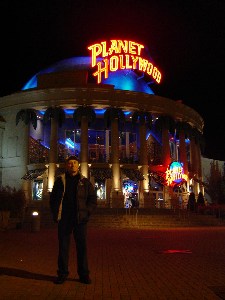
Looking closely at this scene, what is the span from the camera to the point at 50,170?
4031 cm

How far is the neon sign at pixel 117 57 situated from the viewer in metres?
43.5

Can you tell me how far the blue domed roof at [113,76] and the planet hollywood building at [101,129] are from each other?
11 cm

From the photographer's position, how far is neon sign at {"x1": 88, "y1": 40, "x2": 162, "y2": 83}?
4353 centimetres

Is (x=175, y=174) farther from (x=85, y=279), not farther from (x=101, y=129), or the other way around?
(x=85, y=279)

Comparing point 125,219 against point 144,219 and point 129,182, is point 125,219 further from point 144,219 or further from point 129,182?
point 129,182

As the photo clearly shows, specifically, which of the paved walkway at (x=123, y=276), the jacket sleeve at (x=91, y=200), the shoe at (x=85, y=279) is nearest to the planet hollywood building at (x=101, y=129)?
the paved walkway at (x=123, y=276)

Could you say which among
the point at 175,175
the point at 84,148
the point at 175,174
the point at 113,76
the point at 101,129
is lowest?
the point at 175,175

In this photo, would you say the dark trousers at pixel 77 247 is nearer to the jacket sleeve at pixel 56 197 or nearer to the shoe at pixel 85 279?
the shoe at pixel 85 279

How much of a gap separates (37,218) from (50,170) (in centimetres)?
1826

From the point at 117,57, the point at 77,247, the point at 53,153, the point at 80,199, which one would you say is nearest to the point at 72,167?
the point at 80,199

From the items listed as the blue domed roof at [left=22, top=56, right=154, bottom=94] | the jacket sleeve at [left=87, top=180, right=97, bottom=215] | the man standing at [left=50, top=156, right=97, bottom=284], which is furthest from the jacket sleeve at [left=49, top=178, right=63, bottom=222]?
the blue domed roof at [left=22, top=56, right=154, bottom=94]

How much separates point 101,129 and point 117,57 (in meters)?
7.93

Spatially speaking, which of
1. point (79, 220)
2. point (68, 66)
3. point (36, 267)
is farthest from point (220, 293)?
Result: point (68, 66)

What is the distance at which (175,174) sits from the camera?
135 ft
